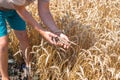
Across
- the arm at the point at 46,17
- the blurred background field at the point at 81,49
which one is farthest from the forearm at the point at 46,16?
the blurred background field at the point at 81,49

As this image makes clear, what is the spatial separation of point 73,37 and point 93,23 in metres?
0.28

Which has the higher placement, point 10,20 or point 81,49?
point 10,20

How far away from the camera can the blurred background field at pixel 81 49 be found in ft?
6.59

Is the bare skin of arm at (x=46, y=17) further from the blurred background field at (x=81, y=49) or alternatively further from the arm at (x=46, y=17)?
the blurred background field at (x=81, y=49)

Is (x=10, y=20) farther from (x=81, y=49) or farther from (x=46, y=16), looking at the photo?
(x=81, y=49)

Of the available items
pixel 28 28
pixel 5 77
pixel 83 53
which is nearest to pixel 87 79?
pixel 83 53

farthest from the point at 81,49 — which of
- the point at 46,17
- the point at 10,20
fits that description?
the point at 10,20

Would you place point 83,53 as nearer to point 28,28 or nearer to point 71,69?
point 71,69

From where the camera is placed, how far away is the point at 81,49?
214cm

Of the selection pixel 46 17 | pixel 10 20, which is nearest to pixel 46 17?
pixel 46 17

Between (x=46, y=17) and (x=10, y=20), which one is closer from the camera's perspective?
(x=46, y=17)

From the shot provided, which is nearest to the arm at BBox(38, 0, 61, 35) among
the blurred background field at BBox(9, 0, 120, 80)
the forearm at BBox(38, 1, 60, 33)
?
the forearm at BBox(38, 1, 60, 33)

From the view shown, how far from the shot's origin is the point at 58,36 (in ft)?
6.38

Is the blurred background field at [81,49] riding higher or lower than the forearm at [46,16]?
lower
